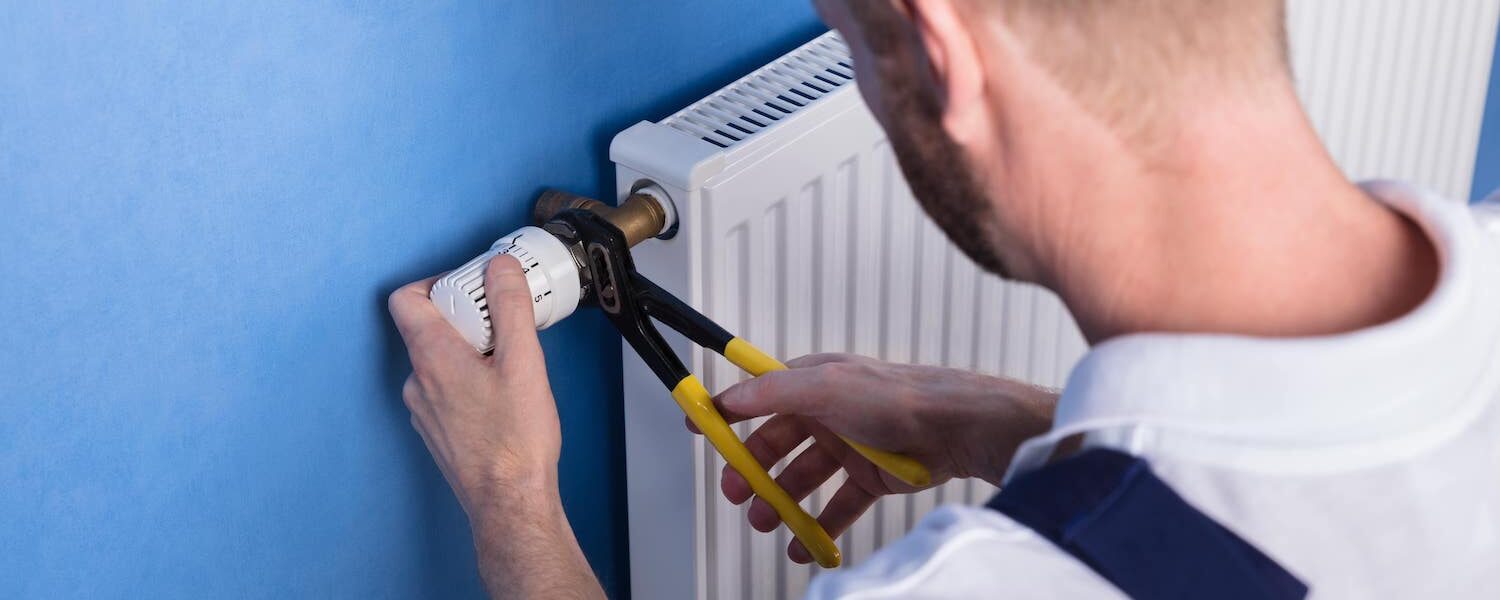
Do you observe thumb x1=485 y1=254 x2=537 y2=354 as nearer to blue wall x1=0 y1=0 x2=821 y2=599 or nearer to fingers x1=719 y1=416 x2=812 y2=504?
blue wall x1=0 y1=0 x2=821 y2=599

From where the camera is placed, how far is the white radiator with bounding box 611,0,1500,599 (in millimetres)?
834

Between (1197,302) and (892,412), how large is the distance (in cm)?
26

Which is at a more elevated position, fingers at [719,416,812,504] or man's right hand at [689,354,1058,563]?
man's right hand at [689,354,1058,563]

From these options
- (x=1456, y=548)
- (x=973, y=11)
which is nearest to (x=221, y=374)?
(x=973, y=11)

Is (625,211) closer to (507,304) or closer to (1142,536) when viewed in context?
(507,304)

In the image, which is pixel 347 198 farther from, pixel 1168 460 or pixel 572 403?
pixel 1168 460

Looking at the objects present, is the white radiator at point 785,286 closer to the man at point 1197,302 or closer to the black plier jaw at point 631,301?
the black plier jaw at point 631,301

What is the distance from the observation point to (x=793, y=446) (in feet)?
2.93

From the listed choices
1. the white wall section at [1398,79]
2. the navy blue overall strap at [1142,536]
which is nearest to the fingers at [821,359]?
the navy blue overall strap at [1142,536]

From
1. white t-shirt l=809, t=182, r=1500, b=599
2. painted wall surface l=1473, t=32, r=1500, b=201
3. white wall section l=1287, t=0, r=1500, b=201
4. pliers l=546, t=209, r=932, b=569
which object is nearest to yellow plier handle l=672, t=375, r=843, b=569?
pliers l=546, t=209, r=932, b=569

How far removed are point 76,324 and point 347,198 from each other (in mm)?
143

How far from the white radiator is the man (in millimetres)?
218

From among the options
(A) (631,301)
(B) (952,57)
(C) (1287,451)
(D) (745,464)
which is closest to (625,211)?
(A) (631,301)

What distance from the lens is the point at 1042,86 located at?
1.86ft
